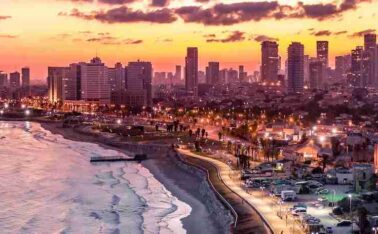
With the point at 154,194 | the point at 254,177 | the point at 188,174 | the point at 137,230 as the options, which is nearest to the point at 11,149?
the point at 188,174

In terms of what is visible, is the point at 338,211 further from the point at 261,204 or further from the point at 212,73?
the point at 212,73

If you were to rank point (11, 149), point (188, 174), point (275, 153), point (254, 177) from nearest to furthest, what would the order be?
point (254, 177) → point (188, 174) → point (275, 153) → point (11, 149)

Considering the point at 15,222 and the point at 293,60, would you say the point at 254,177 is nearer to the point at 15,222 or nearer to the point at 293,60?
the point at 15,222

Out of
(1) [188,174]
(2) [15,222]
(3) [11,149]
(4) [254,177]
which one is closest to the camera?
(2) [15,222]

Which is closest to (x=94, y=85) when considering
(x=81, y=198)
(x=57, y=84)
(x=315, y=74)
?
(x=57, y=84)

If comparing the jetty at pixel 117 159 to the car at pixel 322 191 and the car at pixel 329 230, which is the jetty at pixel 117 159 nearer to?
the car at pixel 322 191

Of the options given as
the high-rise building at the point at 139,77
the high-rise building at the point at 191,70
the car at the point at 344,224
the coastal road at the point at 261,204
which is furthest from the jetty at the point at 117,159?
the high-rise building at the point at 191,70

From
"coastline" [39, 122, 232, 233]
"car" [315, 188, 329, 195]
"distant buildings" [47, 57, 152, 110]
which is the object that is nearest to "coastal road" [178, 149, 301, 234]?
"coastline" [39, 122, 232, 233]
